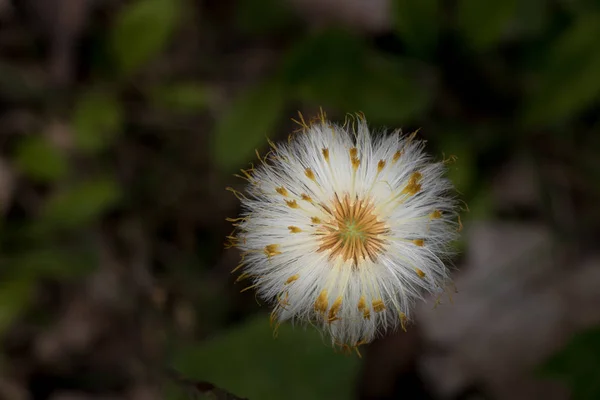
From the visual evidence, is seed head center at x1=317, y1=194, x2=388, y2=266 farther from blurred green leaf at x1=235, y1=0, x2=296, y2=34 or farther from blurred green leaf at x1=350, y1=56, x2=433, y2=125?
blurred green leaf at x1=235, y1=0, x2=296, y2=34

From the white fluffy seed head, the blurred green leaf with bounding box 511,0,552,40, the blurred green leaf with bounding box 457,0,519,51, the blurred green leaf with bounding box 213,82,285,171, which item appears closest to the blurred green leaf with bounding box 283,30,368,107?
the blurred green leaf with bounding box 213,82,285,171

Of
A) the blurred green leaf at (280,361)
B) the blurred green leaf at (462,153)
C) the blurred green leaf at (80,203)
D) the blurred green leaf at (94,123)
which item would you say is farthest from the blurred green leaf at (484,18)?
the blurred green leaf at (80,203)

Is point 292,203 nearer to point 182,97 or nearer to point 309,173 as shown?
point 309,173

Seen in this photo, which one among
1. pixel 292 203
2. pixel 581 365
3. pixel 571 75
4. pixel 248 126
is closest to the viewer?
pixel 292 203

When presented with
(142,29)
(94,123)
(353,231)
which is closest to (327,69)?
(142,29)

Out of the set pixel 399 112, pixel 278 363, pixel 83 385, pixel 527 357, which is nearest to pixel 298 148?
pixel 278 363

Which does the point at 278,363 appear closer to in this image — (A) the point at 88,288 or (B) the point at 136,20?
(A) the point at 88,288
